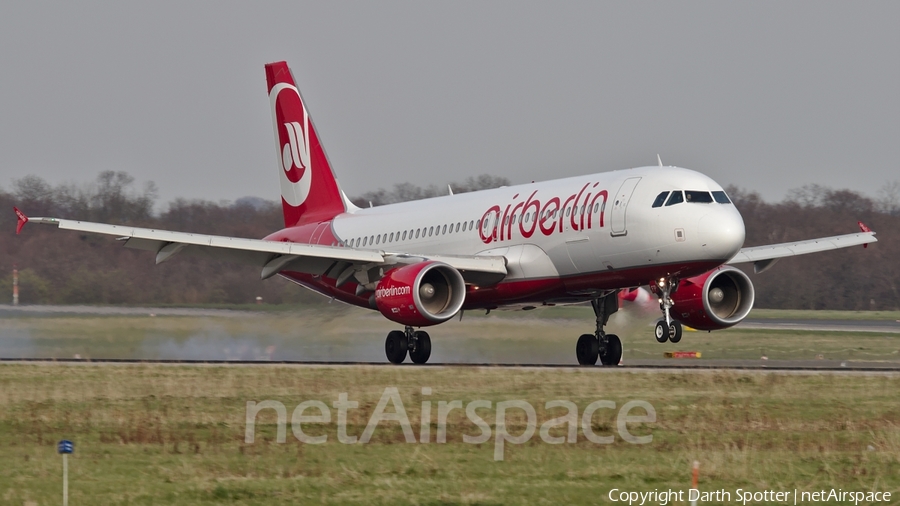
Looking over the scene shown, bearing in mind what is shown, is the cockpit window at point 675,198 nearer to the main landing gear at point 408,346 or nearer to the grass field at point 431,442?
the grass field at point 431,442

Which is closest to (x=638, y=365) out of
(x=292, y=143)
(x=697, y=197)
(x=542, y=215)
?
(x=542, y=215)

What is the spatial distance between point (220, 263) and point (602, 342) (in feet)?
47.2

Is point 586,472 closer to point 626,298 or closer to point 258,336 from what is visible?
point 626,298

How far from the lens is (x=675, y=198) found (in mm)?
25969

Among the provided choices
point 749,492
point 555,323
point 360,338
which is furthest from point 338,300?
point 749,492

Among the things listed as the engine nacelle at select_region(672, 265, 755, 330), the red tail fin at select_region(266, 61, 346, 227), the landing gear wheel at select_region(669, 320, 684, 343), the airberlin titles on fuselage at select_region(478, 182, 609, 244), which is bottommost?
the landing gear wheel at select_region(669, 320, 684, 343)

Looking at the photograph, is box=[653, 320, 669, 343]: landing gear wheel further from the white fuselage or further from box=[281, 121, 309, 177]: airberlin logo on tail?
box=[281, 121, 309, 177]: airberlin logo on tail

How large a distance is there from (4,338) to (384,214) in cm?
999

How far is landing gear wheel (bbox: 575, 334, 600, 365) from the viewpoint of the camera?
29.4m

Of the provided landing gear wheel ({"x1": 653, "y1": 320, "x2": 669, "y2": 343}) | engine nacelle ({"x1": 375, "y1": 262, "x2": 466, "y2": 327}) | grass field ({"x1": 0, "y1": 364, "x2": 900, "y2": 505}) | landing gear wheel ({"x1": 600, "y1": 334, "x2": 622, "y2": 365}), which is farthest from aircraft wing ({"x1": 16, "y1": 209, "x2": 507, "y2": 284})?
grass field ({"x1": 0, "y1": 364, "x2": 900, "y2": 505})

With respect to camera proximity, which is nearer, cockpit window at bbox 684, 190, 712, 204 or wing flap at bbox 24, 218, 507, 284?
cockpit window at bbox 684, 190, 712, 204

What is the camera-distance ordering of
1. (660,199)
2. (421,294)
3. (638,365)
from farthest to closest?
1. (638,365)
2. (421,294)
3. (660,199)

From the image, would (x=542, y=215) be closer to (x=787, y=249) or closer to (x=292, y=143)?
(x=787, y=249)

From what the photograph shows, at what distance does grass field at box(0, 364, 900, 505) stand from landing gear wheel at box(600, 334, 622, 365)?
561 cm
